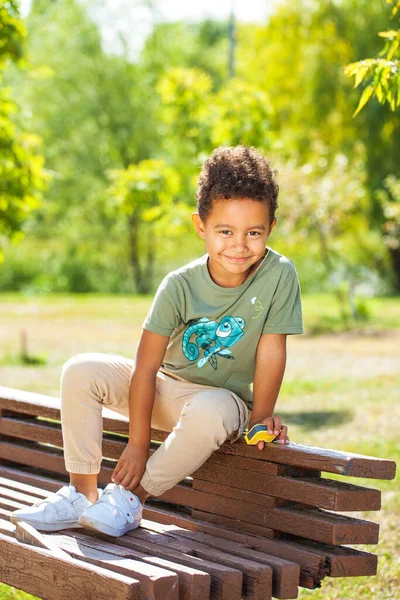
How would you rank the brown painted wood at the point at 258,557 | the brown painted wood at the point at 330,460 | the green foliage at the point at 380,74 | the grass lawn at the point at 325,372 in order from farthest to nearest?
the grass lawn at the point at 325,372 < the green foliage at the point at 380,74 < the brown painted wood at the point at 330,460 < the brown painted wood at the point at 258,557

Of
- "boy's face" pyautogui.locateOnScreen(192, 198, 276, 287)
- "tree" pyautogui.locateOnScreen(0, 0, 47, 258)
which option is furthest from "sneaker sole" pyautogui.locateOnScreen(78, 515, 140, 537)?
"tree" pyautogui.locateOnScreen(0, 0, 47, 258)

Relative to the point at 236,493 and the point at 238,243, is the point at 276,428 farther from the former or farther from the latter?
the point at 238,243

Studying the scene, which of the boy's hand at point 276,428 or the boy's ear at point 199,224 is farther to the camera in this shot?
the boy's ear at point 199,224

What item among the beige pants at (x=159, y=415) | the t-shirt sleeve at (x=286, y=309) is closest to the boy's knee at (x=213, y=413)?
the beige pants at (x=159, y=415)

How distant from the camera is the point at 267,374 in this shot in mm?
3074

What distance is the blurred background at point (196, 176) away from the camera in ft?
26.1

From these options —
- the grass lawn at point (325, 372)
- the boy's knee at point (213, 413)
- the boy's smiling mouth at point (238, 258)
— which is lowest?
the grass lawn at point (325, 372)

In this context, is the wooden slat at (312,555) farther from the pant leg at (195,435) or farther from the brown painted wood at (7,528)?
the brown painted wood at (7,528)

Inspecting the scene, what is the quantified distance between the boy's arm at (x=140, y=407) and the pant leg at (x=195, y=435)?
0.06 metres

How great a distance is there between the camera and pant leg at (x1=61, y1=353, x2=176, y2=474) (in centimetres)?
312

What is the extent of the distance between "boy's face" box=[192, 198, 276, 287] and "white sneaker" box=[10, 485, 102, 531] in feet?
3.09

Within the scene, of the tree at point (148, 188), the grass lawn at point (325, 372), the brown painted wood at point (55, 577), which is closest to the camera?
the brown painted wood at point (55, 577)

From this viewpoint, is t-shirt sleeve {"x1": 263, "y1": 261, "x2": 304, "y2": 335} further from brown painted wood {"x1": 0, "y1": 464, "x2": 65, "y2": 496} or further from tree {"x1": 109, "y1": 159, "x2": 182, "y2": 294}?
tree {"x1": 109, "y1": 159, "x2": 182, "y2": 294}

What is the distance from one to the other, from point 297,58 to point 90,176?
7404 mm
